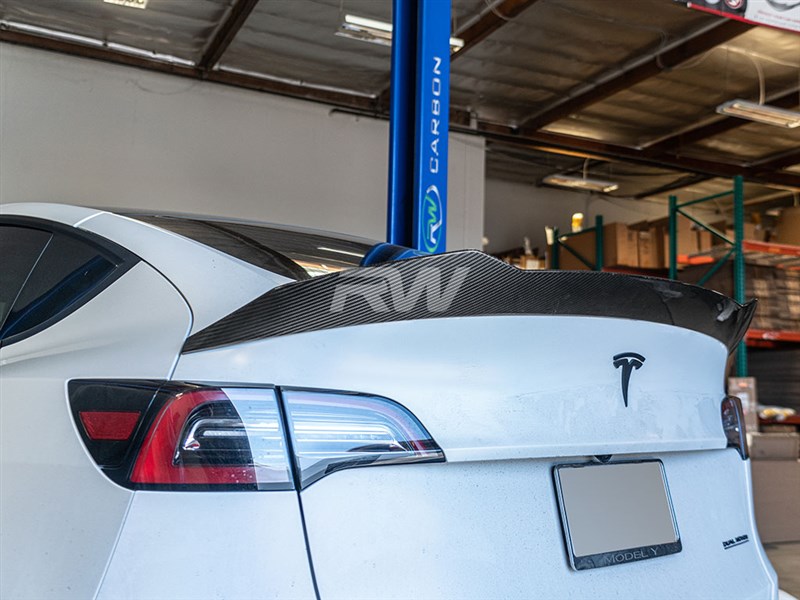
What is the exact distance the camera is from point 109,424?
920 mm

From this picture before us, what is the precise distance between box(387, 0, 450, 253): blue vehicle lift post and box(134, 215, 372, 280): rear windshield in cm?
210

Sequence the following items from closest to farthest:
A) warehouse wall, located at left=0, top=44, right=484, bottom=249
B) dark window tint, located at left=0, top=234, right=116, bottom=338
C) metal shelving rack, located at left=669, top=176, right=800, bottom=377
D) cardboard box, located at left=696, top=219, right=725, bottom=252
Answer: dark window tint, located at left=0, top=234, right=116, bottom=338 < metal shelving rack, located at left=669, top=176, right=800, bottom=377 < warehouse wall, located at left=0, top=44, right=484, bottom=249 < cardboard box, located at left=696, top=219, right=725, bottom=252

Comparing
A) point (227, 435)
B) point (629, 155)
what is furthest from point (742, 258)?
point (227, 435)

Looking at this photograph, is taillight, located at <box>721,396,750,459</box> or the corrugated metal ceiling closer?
taillight, located at <box>721,396,750,459</box>

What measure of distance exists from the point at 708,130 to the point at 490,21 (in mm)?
4016

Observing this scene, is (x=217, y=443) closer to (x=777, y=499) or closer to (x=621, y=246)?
(x=777, y=499)

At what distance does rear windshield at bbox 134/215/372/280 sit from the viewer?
3.69 ft

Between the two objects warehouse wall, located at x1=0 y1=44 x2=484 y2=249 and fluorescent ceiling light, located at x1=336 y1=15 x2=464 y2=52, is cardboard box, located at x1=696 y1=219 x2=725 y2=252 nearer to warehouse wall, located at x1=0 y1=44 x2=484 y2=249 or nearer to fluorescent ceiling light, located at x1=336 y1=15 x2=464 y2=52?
warehouse wall, located at x1=0 y1=44 x2=484 y2=249

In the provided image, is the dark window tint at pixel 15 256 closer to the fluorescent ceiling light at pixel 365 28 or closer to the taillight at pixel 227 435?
the taillight at pixel 227 435

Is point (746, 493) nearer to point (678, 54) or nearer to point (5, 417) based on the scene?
point (5, 417)

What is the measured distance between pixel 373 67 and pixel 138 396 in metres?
7.18

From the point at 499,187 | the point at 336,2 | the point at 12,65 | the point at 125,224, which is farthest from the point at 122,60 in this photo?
the point at 125,224

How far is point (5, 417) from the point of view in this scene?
102 centimetres

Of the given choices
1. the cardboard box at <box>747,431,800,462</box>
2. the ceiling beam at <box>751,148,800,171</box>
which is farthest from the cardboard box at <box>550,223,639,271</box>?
the cardboard box at <box>747,431,800,462</box>
